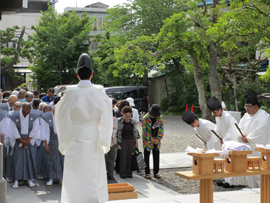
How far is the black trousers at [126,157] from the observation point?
26.2 feet

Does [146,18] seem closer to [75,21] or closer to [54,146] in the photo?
[75,21]

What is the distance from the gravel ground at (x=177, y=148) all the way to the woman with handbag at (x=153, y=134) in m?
0.43

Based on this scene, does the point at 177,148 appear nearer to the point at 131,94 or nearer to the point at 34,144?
the point at 34,144

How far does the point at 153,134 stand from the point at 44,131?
244 centimetres

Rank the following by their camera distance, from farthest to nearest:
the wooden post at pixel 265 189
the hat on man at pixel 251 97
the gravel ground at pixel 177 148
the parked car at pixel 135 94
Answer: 1. the parked car at pixel 135 94
2. the gravel ground at pixel 177 148
3. the hat on man at pixel 251 97
4. the wooden post at pixel 265 189

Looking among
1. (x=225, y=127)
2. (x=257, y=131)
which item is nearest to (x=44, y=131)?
(x=225, y=127)

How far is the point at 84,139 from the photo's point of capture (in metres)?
4.64

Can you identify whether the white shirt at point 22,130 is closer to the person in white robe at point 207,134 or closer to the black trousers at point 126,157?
the black trousers at point 126,157

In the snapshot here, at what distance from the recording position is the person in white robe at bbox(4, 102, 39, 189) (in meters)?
6.97

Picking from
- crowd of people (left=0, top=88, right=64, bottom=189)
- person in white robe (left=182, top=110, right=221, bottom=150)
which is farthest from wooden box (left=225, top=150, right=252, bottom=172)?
crowd of people (left=0, top=88, right=64, bottom=189)

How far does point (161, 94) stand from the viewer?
30047mm

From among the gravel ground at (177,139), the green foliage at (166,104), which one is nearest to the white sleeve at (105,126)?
the gravel ground at (177,139)

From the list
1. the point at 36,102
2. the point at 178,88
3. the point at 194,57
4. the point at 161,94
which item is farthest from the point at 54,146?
the point at 161,94

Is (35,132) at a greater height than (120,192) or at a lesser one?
greater
